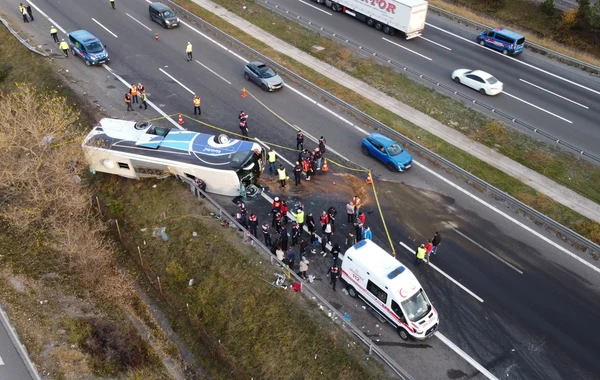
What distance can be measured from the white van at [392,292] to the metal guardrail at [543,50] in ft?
97.7

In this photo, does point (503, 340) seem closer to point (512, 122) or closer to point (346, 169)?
point (346, 169)

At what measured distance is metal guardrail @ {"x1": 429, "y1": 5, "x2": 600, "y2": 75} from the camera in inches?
1543

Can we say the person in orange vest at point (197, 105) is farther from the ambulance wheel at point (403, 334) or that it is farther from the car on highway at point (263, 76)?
the ambulance wheel at point (403, 334)

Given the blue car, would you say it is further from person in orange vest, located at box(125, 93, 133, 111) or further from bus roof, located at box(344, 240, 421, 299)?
person in orange vest, located at box(125, 93, 133, 111)

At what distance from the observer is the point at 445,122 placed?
32.6 metres

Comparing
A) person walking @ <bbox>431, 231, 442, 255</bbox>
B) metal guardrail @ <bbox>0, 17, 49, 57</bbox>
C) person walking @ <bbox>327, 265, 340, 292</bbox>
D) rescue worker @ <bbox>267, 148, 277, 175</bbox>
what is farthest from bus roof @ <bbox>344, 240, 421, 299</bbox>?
metal guardrail @ <bbox>0, 17, 49, 57</bbox>

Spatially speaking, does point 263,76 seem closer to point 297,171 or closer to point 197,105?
point 197,105

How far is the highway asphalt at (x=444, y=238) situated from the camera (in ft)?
62.3

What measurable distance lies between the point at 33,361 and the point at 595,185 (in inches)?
1141

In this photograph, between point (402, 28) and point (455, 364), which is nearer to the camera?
point (455, 364)

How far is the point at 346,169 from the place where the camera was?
1100 inches

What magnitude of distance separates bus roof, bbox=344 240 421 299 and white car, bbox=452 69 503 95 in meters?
20.3

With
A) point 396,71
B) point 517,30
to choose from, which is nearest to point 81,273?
point 396,71

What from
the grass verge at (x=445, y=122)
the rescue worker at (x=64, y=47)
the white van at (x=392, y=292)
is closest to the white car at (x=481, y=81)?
the grass verge at (x=445, y=122)
